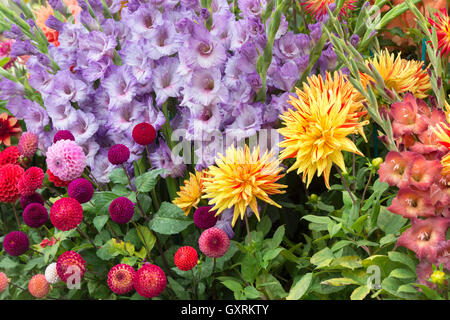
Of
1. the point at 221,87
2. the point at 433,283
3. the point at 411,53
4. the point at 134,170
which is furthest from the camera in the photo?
the point at 411,53

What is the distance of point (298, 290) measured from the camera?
0.55 m

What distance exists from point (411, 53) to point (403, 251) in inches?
22.8

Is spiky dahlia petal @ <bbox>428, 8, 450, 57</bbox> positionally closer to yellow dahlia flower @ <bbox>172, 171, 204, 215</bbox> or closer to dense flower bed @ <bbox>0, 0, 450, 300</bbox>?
dense flower bed @ <bbox>0, 0, 450, 300</bbox>

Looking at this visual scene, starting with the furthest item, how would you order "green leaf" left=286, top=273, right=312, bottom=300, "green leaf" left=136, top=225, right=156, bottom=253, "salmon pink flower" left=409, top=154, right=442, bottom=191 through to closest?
"green leaf" left=136, top=225, right=156, bottom=253
"green leaf" left=286, top=273, right=312, bottom=300
"salmon pink flower" left=409, top=154, right=442, bottom=191

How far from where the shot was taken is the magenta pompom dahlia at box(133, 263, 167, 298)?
20.1 inches

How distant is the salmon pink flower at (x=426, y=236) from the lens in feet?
1.49

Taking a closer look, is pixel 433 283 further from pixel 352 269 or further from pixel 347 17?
pixel 347 17

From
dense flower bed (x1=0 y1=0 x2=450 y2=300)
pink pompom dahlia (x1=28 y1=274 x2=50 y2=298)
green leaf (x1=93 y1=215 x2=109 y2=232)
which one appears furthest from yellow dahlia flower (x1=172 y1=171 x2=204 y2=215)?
pink pompom dahlia (x1=28 y1=274 x2=50 y2=298)

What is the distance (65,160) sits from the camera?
61 cm

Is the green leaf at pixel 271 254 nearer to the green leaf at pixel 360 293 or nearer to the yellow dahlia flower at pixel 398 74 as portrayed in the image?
the green leaf at pixel 360 293

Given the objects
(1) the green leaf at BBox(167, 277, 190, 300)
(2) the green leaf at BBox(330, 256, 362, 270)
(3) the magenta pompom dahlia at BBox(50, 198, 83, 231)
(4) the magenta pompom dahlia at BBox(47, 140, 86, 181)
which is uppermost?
(4) the magenta pompom dahlia at BBox(47, 140, 86, 181)

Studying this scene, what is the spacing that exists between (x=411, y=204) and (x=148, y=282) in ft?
0.93

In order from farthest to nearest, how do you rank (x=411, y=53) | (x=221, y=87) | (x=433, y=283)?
(x=411, y=53)
(x=221, y=87)
(x=433, y=283)
